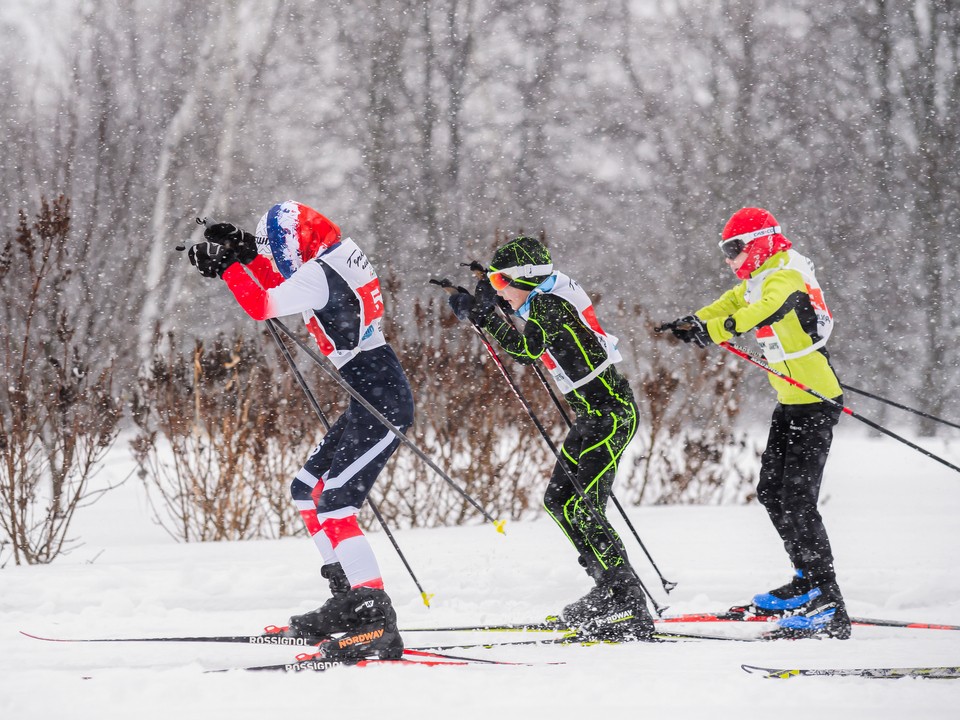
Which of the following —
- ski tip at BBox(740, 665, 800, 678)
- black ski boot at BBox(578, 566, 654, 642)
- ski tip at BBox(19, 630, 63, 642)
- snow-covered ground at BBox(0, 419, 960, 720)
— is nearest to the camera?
snow-covered ground at BBox(0, 419, 960, 720)

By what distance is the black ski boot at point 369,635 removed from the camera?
11.9 ft

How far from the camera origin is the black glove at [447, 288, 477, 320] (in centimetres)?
423

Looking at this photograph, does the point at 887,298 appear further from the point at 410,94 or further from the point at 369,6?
A: the point at 369,6

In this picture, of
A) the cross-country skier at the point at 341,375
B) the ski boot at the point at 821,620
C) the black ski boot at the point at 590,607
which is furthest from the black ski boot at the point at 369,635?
the ski boot at the point at 821,620

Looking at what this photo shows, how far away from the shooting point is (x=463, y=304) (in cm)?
426

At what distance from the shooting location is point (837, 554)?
5949 mm

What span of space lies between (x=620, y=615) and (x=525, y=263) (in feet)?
5.61

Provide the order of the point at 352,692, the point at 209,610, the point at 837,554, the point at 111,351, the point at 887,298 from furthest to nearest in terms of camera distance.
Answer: the point at 887,298
the point at 111,351
the point at 837,554
the point at 209,610
the point at 352,692

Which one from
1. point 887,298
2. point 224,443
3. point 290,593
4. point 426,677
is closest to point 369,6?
point 887,298

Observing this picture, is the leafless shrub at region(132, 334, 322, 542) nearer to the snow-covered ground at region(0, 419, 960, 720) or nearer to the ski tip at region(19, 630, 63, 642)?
the snow-covered ground at region(0, 419, 960, 720)

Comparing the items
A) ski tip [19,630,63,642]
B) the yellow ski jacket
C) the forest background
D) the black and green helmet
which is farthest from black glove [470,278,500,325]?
the forest background

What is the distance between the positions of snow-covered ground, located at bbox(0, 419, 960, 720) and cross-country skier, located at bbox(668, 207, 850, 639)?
9.1 inches

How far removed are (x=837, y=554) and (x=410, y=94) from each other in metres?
11.9

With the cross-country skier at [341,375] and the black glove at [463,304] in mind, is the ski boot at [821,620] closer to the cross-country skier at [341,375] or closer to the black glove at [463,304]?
the cross-country skier at [341,375]
